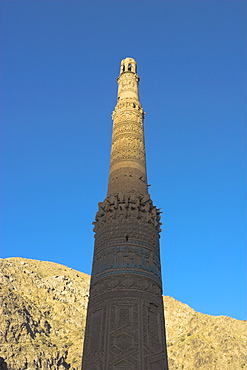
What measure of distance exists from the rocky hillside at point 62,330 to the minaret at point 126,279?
3580 cm

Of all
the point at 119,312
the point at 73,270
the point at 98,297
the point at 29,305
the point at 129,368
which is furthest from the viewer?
the point at 73,270

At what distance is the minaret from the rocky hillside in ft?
117

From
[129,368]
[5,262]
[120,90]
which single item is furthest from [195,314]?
[129,368]

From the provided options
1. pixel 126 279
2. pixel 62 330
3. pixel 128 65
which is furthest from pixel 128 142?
pixel 62 330

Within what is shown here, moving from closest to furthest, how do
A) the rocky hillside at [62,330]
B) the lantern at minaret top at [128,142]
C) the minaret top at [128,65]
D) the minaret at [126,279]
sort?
the minaret at [126,279]
the lantern at minaret top at [128,142]
the minaret top at [128,65]
the rocky hillside at [62,330]

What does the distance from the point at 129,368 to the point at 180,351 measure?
5030 cm

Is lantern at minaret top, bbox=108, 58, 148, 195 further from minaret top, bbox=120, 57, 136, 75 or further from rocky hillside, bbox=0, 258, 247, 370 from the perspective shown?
rocky hillside, bbox=0, 258, 247, 370

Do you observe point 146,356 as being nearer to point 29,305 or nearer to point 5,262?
point 29,305

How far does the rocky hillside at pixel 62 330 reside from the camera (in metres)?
49.1

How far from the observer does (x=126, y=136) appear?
1526 centimetres

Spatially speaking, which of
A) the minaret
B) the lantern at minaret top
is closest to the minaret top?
the lantern at minaret top

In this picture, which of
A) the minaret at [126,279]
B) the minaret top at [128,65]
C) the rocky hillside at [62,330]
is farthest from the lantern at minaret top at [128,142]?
the rocky hillside at [62,330]

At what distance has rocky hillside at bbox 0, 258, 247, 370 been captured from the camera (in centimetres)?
4906

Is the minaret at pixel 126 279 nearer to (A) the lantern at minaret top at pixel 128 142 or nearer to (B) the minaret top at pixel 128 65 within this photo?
(A) the lantern at minaret top at pixel 128 142
